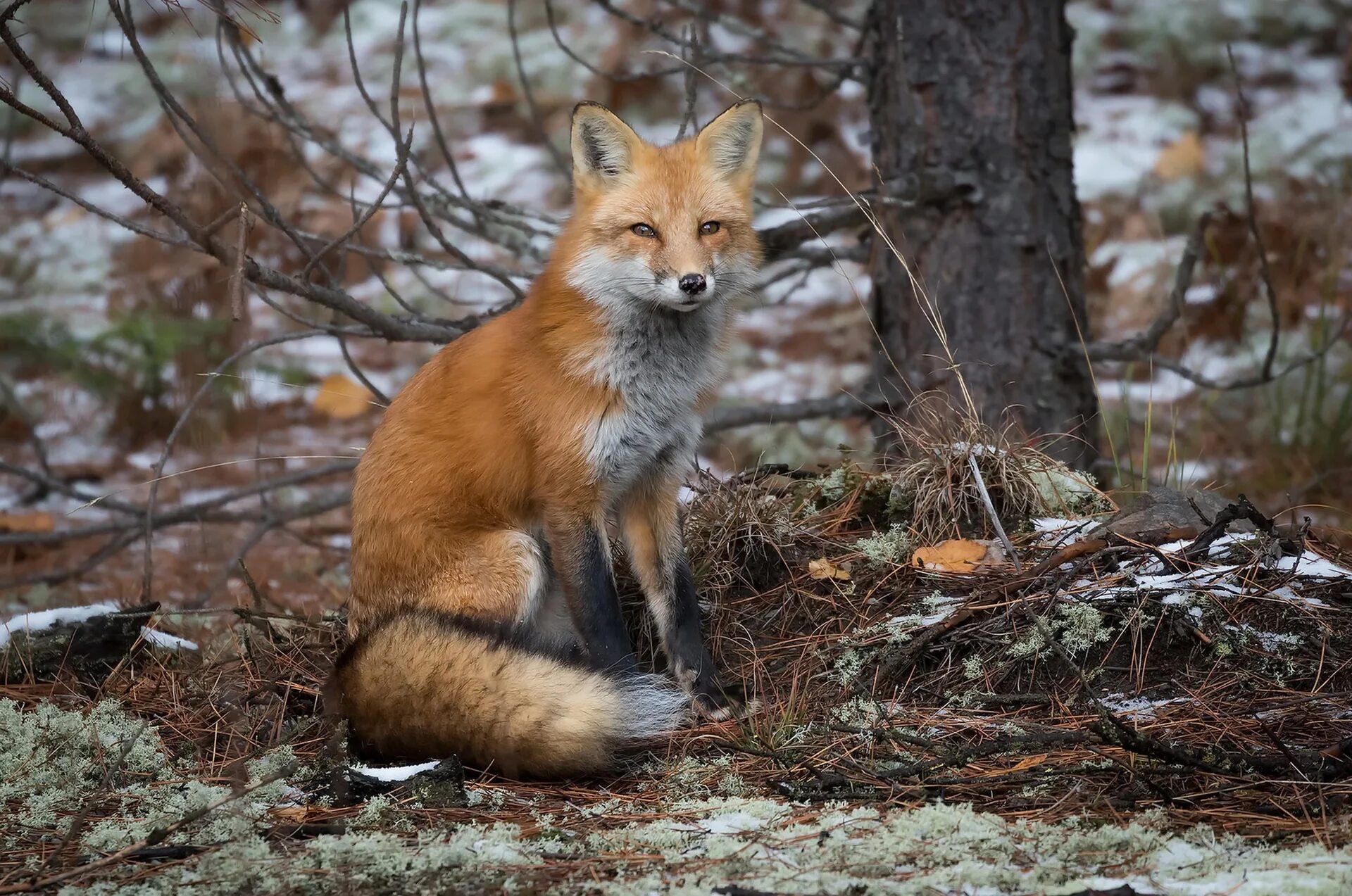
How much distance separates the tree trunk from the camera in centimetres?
472

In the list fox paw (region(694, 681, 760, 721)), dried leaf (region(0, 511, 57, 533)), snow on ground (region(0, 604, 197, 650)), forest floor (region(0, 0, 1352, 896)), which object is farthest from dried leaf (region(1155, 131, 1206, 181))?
snow on ground (region(0, 604, 197, 650))

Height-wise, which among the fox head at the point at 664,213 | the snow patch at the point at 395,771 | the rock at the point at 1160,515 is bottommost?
the snow patch at the point at 395,771

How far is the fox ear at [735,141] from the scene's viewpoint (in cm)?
353

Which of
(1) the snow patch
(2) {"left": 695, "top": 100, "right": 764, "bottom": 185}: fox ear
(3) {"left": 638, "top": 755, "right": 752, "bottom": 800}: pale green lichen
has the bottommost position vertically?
(3) {"left": 638, "top": 755, "right": 752, "bottom": 800}: pale green lichen

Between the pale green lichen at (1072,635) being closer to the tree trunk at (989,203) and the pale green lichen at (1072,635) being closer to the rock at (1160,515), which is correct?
the rock at (1160,515)

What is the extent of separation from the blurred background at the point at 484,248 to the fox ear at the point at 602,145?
52cm

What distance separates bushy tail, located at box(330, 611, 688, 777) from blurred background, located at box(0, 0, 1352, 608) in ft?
4.96

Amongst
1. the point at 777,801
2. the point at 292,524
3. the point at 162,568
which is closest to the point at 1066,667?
the point at 777,801

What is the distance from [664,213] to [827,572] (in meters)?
1.16

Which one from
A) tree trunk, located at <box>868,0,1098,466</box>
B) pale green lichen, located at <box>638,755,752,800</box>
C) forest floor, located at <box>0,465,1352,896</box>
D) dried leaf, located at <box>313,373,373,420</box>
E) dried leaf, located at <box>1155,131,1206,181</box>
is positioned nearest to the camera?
forest floor, located at <box>0,465,1352,896</box>

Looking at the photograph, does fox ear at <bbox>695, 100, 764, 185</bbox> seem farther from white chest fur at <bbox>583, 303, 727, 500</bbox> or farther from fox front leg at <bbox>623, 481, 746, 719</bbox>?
fox front leg at <bbox>623, 481, 746, 719</bbox>

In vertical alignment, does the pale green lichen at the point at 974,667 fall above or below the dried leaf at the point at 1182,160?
below

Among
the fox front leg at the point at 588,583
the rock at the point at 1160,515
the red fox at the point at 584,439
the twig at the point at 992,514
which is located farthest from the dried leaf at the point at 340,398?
the rock at the point at 1160,515

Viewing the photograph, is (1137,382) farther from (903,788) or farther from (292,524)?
(903,788)
